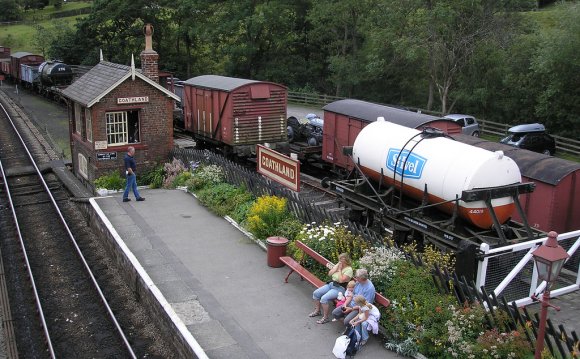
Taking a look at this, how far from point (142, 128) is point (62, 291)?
7541 mm

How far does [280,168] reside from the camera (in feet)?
51.4

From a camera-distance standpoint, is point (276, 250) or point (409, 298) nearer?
point (409, 298)

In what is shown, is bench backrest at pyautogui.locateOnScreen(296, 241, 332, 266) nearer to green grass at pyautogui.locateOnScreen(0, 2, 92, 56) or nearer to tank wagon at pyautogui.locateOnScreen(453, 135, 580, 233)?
tank wagon at pyautogui.locateOnScreen(453, 135, 580, 233)

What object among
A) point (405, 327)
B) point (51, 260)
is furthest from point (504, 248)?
point (51, 260)

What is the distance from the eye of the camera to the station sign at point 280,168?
49.2 feet

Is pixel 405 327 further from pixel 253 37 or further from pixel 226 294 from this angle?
pixel 253 37

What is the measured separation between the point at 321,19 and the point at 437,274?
34.4 m

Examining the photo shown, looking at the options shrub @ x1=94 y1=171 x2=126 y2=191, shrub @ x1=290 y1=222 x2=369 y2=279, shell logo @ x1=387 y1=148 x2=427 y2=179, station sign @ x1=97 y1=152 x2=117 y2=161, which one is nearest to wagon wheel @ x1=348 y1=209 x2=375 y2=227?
shell logo @ x1=387 y1=148 x2=427 y2=179

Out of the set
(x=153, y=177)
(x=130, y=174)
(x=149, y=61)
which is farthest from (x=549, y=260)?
(x=149, y=61)

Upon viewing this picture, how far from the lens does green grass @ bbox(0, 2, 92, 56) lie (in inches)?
3087

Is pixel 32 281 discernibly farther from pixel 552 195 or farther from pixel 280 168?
pixel 552 195

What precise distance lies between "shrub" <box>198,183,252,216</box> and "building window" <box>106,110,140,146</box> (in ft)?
13.3

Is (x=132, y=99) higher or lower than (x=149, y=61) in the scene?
lower

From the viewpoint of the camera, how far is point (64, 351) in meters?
11.5
